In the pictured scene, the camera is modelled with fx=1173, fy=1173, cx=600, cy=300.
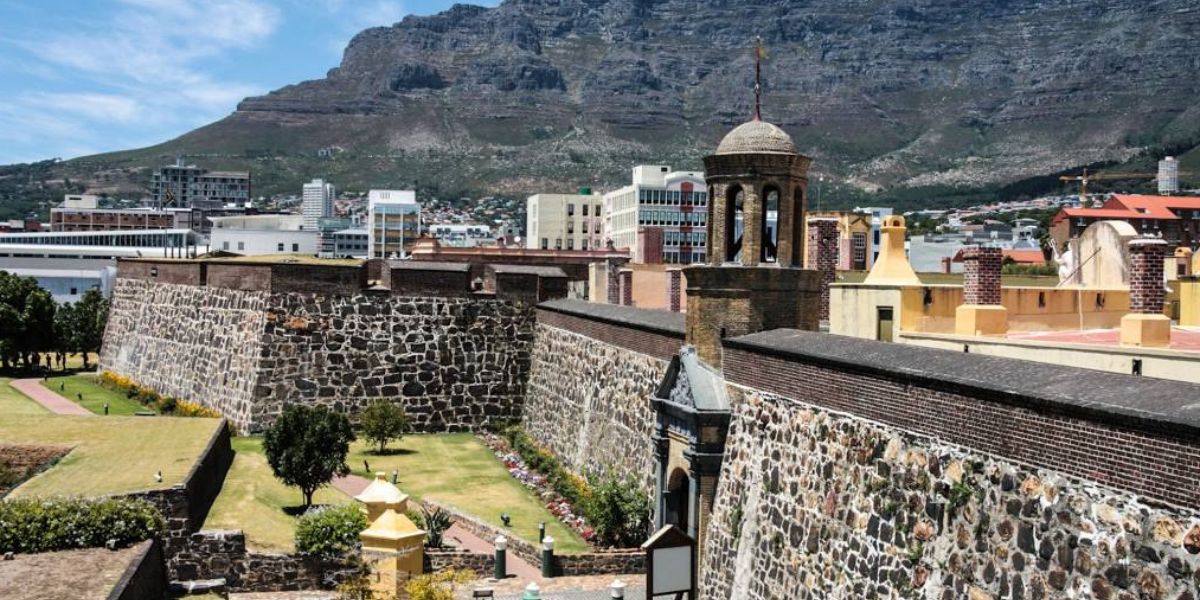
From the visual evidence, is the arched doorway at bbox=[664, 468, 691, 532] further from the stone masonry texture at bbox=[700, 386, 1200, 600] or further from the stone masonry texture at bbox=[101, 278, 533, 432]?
the stone masonry texture at bbox=[101, 278, 533, 432]

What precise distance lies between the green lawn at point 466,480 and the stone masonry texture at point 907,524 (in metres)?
6.68

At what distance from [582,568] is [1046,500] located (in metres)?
12.5

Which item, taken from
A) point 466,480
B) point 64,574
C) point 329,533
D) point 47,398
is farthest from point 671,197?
point 64,574

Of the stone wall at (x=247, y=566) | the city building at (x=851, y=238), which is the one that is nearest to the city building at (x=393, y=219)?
the city building at (x=851, y=238)

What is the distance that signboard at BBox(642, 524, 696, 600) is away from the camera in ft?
43.4

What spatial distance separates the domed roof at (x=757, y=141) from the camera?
1919 cm

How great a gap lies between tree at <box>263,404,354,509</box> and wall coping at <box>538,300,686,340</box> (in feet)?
21.7

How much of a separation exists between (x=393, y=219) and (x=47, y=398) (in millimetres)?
91242

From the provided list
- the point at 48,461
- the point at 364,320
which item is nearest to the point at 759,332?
the point at 48,461

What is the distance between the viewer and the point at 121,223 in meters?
160

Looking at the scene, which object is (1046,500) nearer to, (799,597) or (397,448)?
(799,597)

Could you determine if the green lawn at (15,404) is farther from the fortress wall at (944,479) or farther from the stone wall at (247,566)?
the fortress wall at (944,479)

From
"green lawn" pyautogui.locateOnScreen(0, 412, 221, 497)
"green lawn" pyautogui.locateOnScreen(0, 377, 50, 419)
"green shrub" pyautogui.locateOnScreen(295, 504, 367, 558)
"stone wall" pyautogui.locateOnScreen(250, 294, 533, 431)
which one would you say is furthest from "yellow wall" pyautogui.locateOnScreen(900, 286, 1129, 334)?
"green lawn" pyautogui.locateOnScreen(0, 377, 50, 419)

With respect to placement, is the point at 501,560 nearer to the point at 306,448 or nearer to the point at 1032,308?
the point at 306,448
